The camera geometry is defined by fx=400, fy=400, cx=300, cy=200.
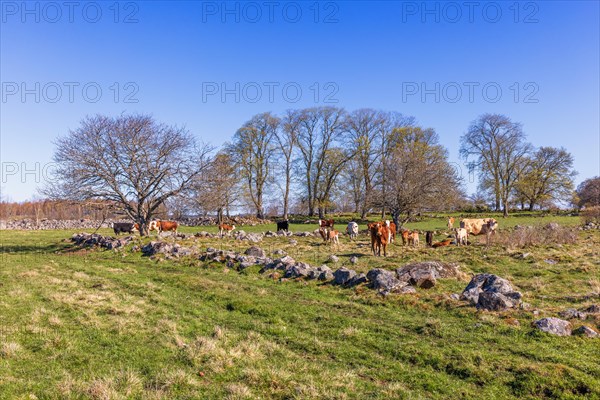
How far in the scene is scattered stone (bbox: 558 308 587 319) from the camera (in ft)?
28.5

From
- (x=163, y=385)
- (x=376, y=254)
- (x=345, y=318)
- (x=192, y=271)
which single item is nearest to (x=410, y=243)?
(x=376, y=254)

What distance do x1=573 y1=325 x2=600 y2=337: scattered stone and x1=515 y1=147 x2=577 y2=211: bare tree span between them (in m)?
51.2

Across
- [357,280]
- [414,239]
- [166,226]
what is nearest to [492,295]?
[357,280]

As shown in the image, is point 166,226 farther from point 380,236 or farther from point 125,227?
point 380,236

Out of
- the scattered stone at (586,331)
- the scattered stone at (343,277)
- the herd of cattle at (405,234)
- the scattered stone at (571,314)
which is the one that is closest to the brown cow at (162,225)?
the herd of cattle at (405,234)

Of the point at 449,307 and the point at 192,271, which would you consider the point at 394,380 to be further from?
the point at 192,271

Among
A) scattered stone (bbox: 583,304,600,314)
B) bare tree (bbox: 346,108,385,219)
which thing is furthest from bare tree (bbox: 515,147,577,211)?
scattered stone (bbox: 583,304,600,314)

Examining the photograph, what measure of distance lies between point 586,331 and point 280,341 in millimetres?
5988

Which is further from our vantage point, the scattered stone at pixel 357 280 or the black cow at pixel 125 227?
the black cow at pixel 125 227

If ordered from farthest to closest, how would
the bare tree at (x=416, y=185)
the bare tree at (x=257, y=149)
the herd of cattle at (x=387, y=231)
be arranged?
the bare tree at (x=257, y=149) < the bare tree at (x=416, y=185) < the herd of cattle at (x=387, y=231)

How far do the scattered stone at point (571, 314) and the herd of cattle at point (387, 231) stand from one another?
417 inches

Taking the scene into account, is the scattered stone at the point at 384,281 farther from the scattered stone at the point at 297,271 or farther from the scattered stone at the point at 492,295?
the scattered stone at the point at 297,271

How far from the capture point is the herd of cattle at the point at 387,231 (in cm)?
1995

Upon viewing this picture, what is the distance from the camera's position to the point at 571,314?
884cm
